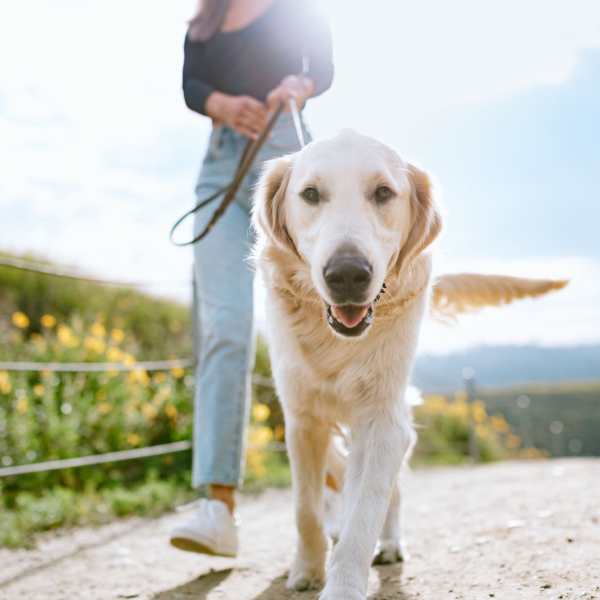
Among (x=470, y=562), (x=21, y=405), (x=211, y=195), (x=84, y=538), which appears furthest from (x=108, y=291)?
(x=470, y=562)

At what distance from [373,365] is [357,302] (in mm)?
347

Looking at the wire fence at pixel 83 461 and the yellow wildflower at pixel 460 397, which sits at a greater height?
the wire fence at pixel 83 461

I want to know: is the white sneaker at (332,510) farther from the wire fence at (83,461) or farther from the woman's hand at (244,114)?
the wire fence at (83,461)

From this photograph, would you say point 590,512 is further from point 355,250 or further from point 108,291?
point 108,291

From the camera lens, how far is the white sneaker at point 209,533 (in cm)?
276

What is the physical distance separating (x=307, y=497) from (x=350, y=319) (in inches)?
27.9

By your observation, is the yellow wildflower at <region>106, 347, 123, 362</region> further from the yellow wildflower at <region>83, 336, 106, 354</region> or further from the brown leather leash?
the brown leather leash

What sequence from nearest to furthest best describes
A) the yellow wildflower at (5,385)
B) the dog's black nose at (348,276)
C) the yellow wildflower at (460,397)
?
the dog's black nose at (348,276)
the yellow wildflower at (5,385)
the yellow wildflower at (460,397)

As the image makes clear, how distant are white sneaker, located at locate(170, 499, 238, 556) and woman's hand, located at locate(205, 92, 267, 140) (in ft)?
4.54

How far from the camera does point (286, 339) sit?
7.91ft

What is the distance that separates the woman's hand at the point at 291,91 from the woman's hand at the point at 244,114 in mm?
53

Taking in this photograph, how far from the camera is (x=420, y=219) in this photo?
2.37 metres

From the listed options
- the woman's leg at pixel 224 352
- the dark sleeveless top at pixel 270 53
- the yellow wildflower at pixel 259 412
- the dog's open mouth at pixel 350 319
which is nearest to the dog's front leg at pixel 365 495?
the dog's open mouth at pixel 350 319

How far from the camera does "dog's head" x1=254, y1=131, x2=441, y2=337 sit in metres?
2.02
